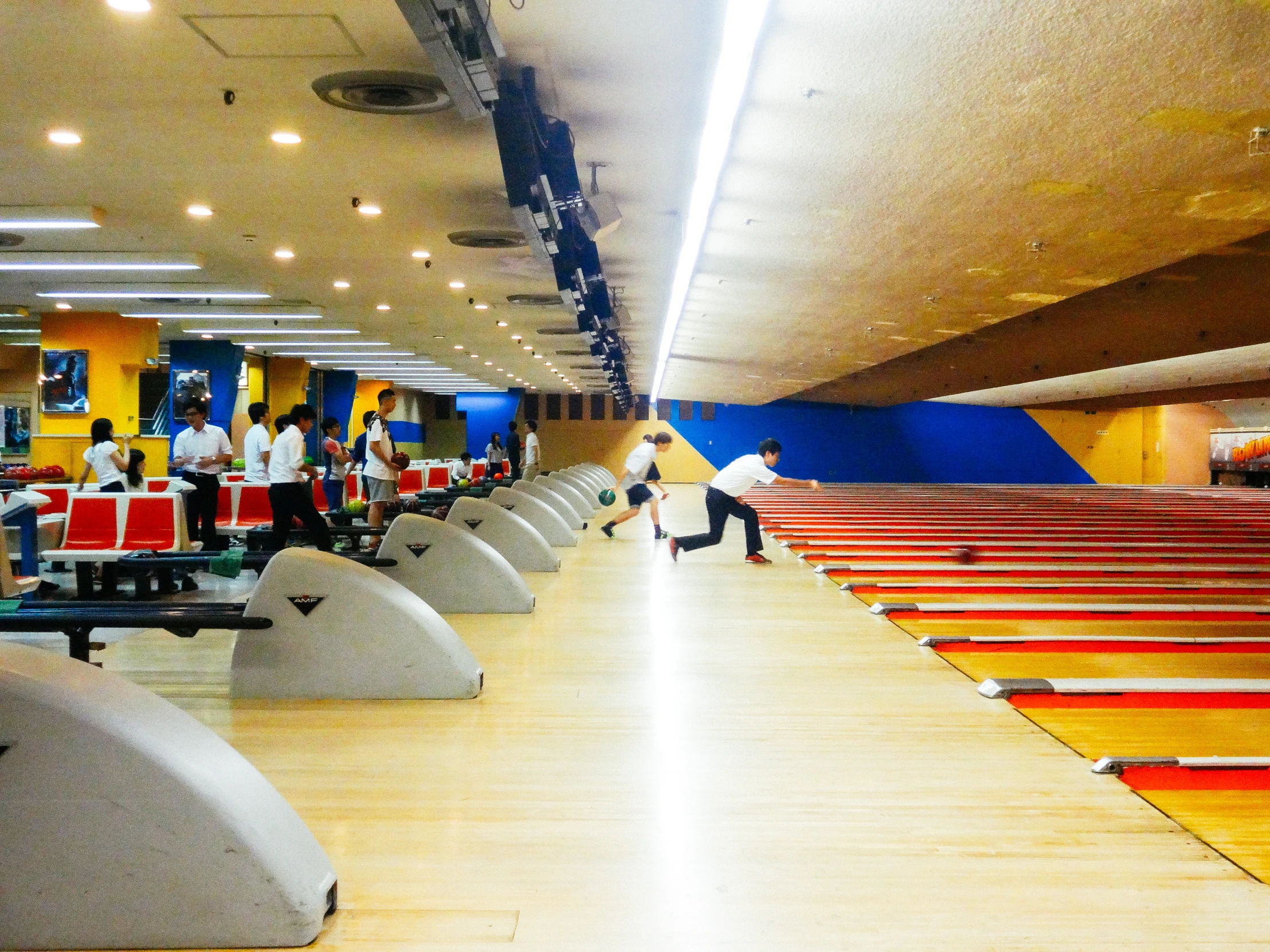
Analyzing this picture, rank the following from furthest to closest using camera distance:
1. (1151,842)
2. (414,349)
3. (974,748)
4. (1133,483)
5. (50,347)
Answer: (1133,483) → (414,349) → (50,347) → (974,748) → (1151,842)

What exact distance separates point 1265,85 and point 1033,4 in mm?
1463

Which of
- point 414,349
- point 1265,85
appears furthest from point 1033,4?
point 414,349

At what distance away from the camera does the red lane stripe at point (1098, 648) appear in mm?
5215

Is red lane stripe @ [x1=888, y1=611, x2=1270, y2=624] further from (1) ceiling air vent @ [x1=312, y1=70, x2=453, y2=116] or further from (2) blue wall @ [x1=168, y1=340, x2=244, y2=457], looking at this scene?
(2) blue wall @ [x1=168, y1=340, x2=244, y2=457]

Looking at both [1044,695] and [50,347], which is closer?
[1044,695]

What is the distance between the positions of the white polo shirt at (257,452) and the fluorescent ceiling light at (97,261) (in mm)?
2228

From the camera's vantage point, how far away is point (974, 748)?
11.3 ft

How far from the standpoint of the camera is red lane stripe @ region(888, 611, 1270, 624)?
20.6 feet

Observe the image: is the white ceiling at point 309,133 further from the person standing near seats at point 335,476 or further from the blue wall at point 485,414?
the blue wall at point 485,414

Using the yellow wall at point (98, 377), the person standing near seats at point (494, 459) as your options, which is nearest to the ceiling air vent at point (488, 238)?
the yellow wall at point (98, 377)

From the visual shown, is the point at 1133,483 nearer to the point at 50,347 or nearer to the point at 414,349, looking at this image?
the point at 414,349

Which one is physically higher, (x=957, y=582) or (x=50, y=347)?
(x=50, y=347)

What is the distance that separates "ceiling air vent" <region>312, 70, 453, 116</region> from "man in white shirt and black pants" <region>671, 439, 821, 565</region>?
4.39m

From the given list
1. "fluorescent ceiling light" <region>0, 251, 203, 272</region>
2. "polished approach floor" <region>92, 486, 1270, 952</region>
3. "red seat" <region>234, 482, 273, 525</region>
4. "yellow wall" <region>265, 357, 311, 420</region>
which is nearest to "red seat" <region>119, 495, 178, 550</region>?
"red seat" <region>234, 482, 273, 525</region>
